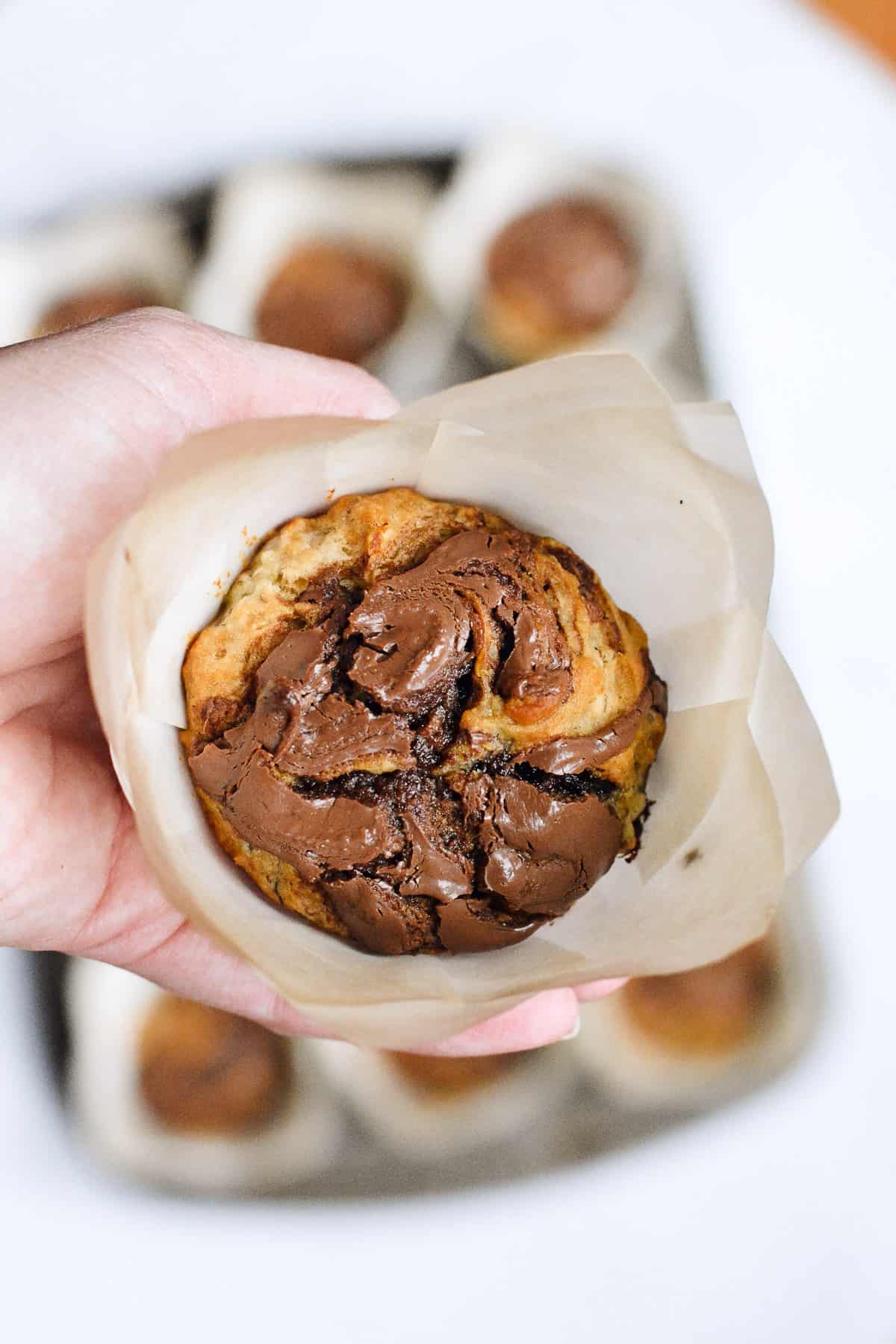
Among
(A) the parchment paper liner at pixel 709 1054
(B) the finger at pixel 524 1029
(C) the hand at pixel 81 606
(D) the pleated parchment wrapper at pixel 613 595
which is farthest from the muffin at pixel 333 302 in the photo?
(A) the parchment paper liner at pixel 709 1054

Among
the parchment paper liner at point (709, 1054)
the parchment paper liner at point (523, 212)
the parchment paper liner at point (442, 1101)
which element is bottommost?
the parchment paper liner at point (442, 1101)

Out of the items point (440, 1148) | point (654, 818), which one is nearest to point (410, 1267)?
point (440, 1148)

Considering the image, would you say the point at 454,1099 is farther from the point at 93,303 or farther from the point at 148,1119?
the point at 93,303

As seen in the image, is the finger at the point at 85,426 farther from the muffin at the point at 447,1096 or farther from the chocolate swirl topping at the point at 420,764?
the muffin at the point at 447,1096

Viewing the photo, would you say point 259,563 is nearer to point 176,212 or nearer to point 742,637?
point 742,637

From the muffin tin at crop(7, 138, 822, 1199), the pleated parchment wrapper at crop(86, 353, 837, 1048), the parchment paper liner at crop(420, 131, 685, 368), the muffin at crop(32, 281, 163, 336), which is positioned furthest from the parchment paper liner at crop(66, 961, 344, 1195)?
the parchment paper liner at crop(420, 131, 685, 368)

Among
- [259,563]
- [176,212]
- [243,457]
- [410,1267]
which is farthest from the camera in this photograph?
[176,212]

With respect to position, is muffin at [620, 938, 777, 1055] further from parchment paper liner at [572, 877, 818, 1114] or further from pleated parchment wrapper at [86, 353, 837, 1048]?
pleated parchment wrapper at [86, 353, 837, 1048]
